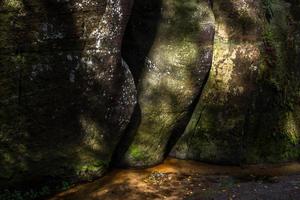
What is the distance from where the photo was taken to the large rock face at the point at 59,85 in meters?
6.66

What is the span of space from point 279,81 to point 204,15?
91.0 inches

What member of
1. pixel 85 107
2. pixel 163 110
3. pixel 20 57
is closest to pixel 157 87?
pixel 163 110

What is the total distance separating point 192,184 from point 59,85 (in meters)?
3.02

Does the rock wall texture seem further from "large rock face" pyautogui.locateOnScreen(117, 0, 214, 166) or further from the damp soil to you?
the damp soil

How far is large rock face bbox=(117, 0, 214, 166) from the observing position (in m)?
8.40

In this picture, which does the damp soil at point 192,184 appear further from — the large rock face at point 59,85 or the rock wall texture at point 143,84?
the large rock face at point 59,85

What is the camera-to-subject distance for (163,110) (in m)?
8.56

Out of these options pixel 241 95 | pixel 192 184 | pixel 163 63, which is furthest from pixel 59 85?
pixel 241 95

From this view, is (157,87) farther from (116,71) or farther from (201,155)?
(201,155)

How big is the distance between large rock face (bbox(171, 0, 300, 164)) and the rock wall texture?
21mm

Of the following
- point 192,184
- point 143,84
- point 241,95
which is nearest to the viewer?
point 192,184

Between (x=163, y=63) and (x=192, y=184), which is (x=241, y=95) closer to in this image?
(x=163, y=63)

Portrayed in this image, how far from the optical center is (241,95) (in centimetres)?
904

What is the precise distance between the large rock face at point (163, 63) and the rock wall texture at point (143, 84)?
2 centimetres
